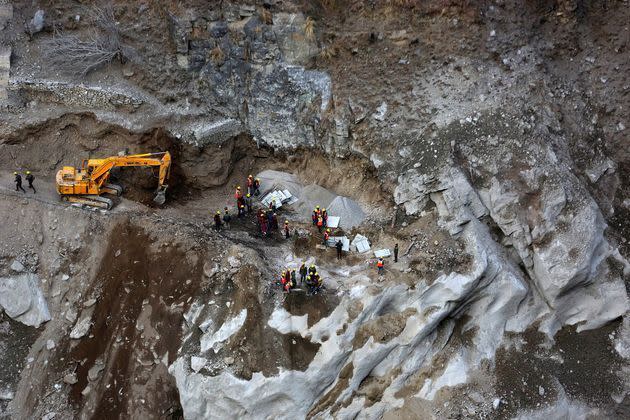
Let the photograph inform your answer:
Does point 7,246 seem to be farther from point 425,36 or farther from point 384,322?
point 425,36

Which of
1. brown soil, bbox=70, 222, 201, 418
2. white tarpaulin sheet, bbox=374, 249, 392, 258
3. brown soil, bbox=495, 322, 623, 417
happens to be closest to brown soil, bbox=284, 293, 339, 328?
white tarpaulin sheet, bbox=374, 249, 392, 258

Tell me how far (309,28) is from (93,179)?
10.1m

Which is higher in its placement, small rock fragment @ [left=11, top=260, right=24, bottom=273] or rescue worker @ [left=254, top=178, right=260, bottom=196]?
rescue worker @ [left=254, top=178, right=260, bottom=196]

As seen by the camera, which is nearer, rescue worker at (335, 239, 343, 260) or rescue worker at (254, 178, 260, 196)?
rescue worker at (335, 239, 343, 260)

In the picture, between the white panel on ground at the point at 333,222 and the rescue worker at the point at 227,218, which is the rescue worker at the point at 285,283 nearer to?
the white panel on ground at the point at 333,222

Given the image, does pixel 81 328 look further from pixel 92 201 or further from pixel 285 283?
pixel 285 283

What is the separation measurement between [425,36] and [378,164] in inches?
202

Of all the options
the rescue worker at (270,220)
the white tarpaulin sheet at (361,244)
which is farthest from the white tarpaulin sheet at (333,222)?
→ the rescue worker at (270,220)

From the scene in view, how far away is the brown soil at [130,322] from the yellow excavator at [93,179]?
8.07 feet


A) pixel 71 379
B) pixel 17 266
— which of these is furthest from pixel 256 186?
pixel 71 379

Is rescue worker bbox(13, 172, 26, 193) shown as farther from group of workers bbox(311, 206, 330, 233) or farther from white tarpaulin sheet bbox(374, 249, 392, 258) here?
white tarpaulin sheet bbox(374, 249, 392, 258)

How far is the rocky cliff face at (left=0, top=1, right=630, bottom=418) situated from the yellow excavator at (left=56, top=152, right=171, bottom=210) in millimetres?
1806

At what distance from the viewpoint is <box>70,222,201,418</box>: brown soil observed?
55.5ft

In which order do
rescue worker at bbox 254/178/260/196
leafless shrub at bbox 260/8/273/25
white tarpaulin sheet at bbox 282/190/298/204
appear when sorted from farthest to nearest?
rescue worker at bbox 254/178/260/196 < white tarpaulin sheet at bbox 282/190/298/204 < leafless shrub at bbox 260/8/273/25
